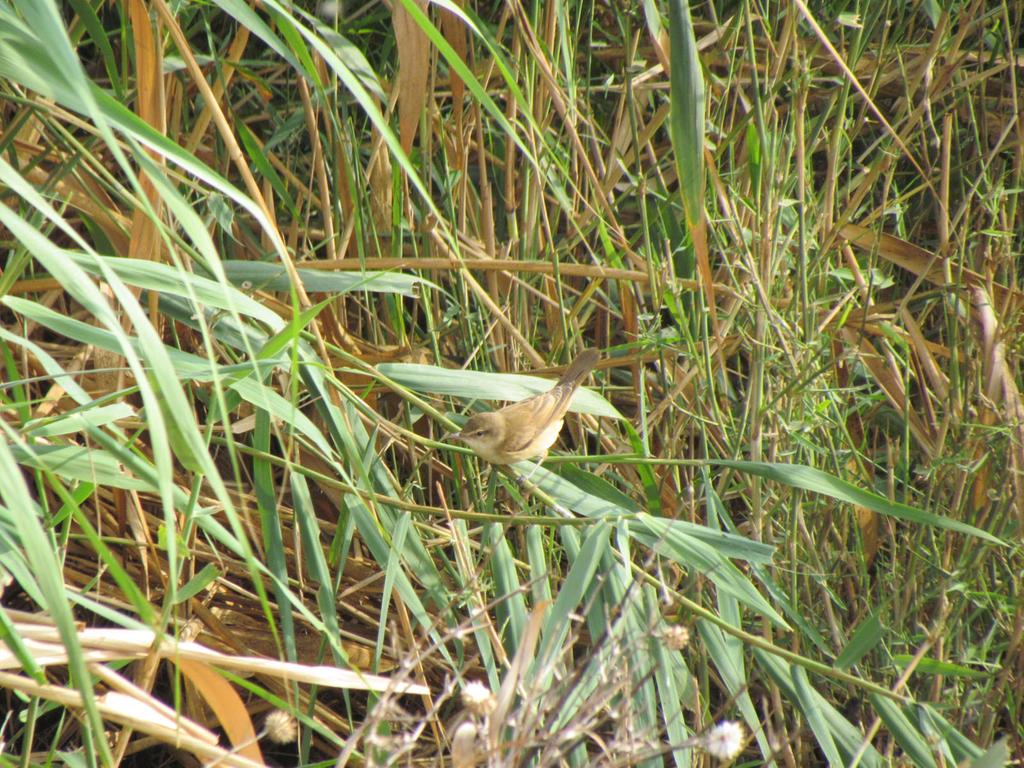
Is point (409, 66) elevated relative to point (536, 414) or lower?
elevated

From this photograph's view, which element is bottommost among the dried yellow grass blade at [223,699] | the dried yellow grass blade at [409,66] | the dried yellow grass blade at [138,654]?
the dried yellow grass blade at [223,699]

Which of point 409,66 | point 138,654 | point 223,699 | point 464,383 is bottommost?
point 223,699

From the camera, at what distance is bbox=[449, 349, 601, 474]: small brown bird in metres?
2.14

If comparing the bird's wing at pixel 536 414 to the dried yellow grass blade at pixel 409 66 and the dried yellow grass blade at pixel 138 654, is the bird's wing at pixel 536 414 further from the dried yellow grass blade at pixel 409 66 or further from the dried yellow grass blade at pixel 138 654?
the dried yellow grass blade at pixel 138 654

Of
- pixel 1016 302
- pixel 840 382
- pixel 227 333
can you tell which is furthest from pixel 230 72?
pixel 1016 302

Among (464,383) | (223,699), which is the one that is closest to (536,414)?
(464,383)

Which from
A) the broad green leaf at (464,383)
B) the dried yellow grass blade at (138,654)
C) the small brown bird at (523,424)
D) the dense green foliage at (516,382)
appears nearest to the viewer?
the dried yellow grass blade at (138,654)

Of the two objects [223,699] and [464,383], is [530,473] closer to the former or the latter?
[464,383]

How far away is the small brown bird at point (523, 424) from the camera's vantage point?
2141 mm

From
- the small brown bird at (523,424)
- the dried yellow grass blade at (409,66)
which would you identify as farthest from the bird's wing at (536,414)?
the dried yellow grass blade at (409,66)

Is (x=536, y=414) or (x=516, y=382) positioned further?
(x=536, y=414)

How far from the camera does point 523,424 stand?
7.31ft

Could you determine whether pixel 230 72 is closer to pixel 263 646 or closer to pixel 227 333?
pixel 227 333

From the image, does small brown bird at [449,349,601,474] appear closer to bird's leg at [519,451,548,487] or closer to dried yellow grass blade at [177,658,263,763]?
bird's leg at [519,451,548,487]
